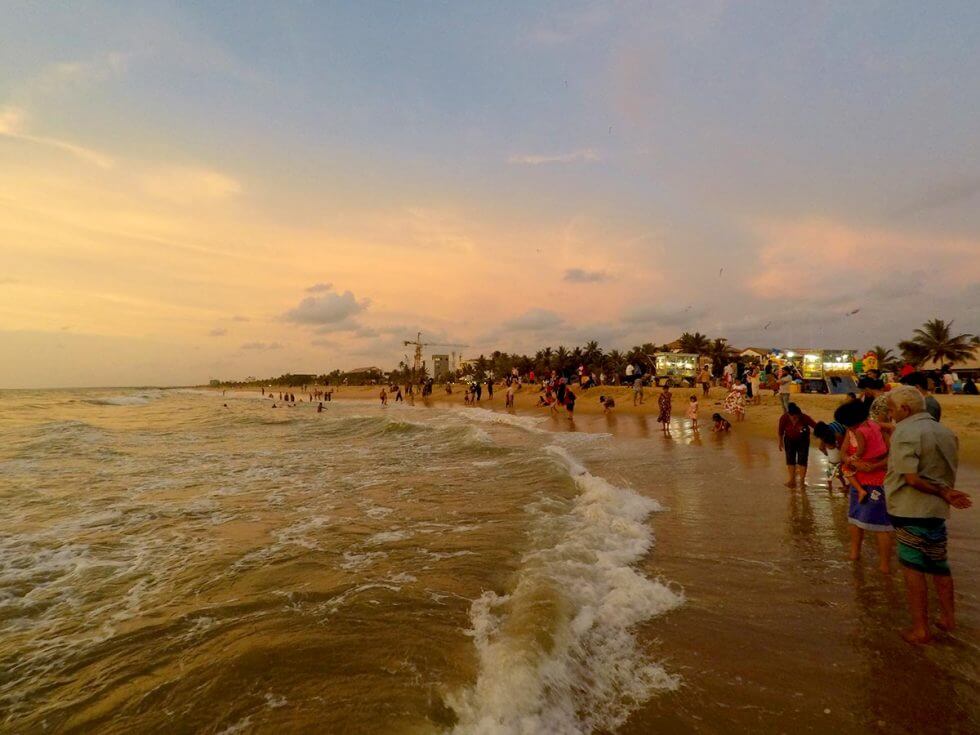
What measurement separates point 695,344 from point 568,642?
5928 cm

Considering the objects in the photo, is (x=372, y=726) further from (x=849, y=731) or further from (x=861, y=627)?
(x=861, y=627)

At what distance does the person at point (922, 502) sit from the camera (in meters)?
3.47

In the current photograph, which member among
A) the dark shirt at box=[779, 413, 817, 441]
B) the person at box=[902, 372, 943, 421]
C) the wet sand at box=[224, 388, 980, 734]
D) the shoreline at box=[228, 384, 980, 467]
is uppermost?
the person at box=[902, 372, 943, 421]

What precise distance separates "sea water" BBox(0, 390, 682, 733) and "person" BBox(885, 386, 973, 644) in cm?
184

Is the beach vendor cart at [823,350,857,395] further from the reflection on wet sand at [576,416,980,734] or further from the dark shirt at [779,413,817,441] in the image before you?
the reflection on wet sand at [576,416,980,734]

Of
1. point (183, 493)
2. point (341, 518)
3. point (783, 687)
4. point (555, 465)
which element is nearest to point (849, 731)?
point (783, 687)

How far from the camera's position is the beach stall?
38.0 meters

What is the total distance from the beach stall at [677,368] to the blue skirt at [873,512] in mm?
34388

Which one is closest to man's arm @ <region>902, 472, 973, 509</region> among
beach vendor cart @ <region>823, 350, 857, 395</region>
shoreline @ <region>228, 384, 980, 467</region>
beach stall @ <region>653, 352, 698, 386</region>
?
shoreline @ <region>228, 384, 980, 467</region>

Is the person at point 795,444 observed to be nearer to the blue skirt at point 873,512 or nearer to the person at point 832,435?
the person at point 832,435

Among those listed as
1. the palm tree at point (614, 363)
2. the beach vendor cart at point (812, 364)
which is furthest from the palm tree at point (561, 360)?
the beach vendor cart at point (812, 364)

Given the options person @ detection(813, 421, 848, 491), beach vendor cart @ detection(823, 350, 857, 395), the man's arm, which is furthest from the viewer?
beach vendor cart @ detection(823, 350, 857, 395)

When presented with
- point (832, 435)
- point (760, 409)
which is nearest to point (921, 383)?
point (832, 435)

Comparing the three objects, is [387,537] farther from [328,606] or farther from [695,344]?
[695,344]
